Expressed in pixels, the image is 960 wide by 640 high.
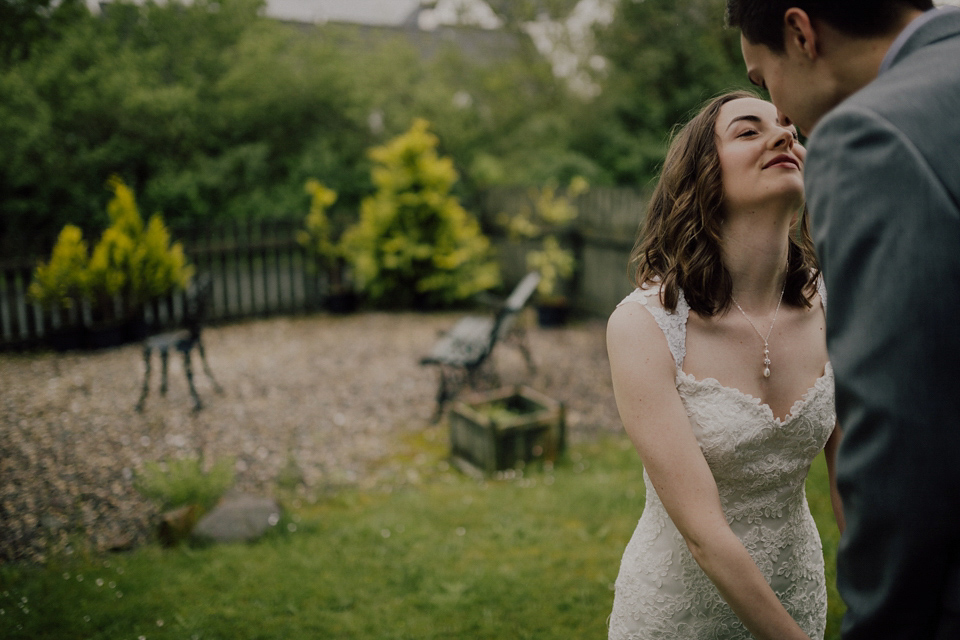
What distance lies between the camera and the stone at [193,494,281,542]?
3.99 meters

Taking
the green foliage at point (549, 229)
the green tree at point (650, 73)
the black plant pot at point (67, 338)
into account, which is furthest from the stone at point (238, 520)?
the green tree at point (650, 73)

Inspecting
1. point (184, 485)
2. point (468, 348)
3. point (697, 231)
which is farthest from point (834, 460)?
point (468, 348)

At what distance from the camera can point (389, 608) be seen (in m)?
3.32

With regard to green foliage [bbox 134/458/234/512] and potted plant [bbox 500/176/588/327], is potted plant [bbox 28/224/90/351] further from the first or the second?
potted plant [bbox 500/176/588/327]

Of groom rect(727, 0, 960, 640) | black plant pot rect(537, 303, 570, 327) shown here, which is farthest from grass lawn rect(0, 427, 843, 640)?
black plant pot rect(537, 303, 570, 327)

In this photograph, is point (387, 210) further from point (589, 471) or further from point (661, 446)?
point (661, 446)

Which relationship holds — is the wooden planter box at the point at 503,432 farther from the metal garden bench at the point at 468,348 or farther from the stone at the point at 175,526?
the stone at the point at 175,526

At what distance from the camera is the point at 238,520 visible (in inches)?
160

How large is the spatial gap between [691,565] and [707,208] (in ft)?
3.01

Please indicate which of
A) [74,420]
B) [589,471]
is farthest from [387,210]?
[589,471]

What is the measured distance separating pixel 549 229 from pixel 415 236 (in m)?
2.01

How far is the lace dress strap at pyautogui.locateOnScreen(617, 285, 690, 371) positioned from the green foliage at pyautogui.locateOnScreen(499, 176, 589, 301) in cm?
737

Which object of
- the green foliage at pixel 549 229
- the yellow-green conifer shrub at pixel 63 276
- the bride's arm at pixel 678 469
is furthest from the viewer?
the green foliage at pixel 549 229

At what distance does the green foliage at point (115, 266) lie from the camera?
782 centimetres
